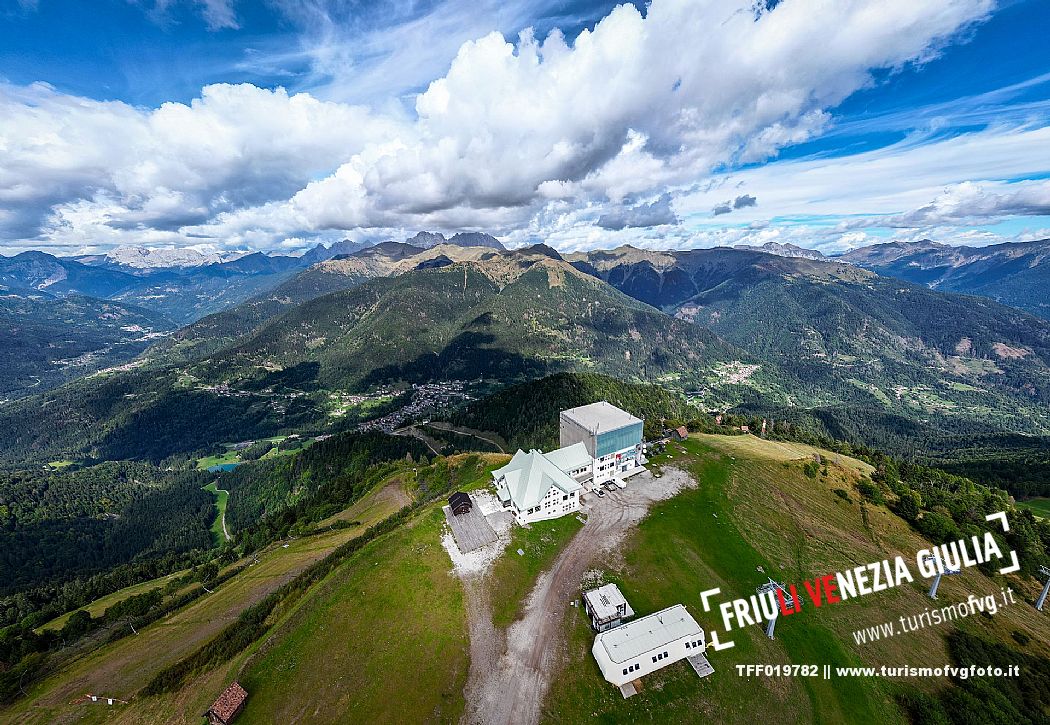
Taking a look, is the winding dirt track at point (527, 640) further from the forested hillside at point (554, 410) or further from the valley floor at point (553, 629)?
the forested hillside at point (554, 410)

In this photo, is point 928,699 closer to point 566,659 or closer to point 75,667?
point 566,659

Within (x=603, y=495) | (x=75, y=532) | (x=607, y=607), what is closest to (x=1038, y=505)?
(x=603, y=495)

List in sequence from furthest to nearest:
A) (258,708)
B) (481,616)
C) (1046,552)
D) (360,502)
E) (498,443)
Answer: (498,443), (360,502), (1046,552), (481,616), (258,708)

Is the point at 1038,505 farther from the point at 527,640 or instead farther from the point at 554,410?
the point at 527,640

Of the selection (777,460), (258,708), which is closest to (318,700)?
(258,708)

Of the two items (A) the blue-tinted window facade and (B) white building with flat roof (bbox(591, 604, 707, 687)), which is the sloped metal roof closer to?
(A) the blue-tinted window facade

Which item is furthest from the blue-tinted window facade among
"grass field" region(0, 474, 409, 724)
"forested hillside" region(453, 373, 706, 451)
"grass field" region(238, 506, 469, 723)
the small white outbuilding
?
"forested hillside" region(453, 373, 706, 451)

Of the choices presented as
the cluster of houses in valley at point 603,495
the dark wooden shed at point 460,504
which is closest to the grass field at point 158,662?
the dark wooden shed at point 460,504
